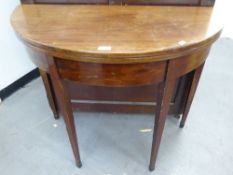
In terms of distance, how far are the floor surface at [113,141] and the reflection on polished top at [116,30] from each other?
728mm

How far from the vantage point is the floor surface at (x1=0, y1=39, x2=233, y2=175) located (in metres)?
1.20

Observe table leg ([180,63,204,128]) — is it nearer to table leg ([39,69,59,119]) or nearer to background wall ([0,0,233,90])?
background wall ([0,0,233,90])

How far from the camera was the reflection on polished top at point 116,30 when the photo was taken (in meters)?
0.70

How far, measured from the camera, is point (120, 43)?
72 cm

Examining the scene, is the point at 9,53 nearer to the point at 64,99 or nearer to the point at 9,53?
the point at 9,53

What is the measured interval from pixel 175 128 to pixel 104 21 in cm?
87

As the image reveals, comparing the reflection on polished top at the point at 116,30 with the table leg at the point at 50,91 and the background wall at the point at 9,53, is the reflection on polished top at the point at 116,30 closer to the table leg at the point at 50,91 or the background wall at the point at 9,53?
the table leg at the point at 50,91

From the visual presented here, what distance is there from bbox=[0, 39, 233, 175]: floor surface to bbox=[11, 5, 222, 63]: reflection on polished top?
0.73m

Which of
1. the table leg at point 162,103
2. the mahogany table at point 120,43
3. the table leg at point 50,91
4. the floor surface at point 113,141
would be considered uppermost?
the mahogany table at point 120,43

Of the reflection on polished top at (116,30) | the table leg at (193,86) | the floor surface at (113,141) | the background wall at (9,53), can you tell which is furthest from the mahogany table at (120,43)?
the background wall at (9,53)

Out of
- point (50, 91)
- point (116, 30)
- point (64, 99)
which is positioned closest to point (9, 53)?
point (50, 91)

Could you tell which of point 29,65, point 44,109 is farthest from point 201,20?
point 29,65

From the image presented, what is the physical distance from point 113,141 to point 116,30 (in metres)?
0.75

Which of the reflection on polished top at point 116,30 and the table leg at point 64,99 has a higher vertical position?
the reflection on polished top at point 116,30
